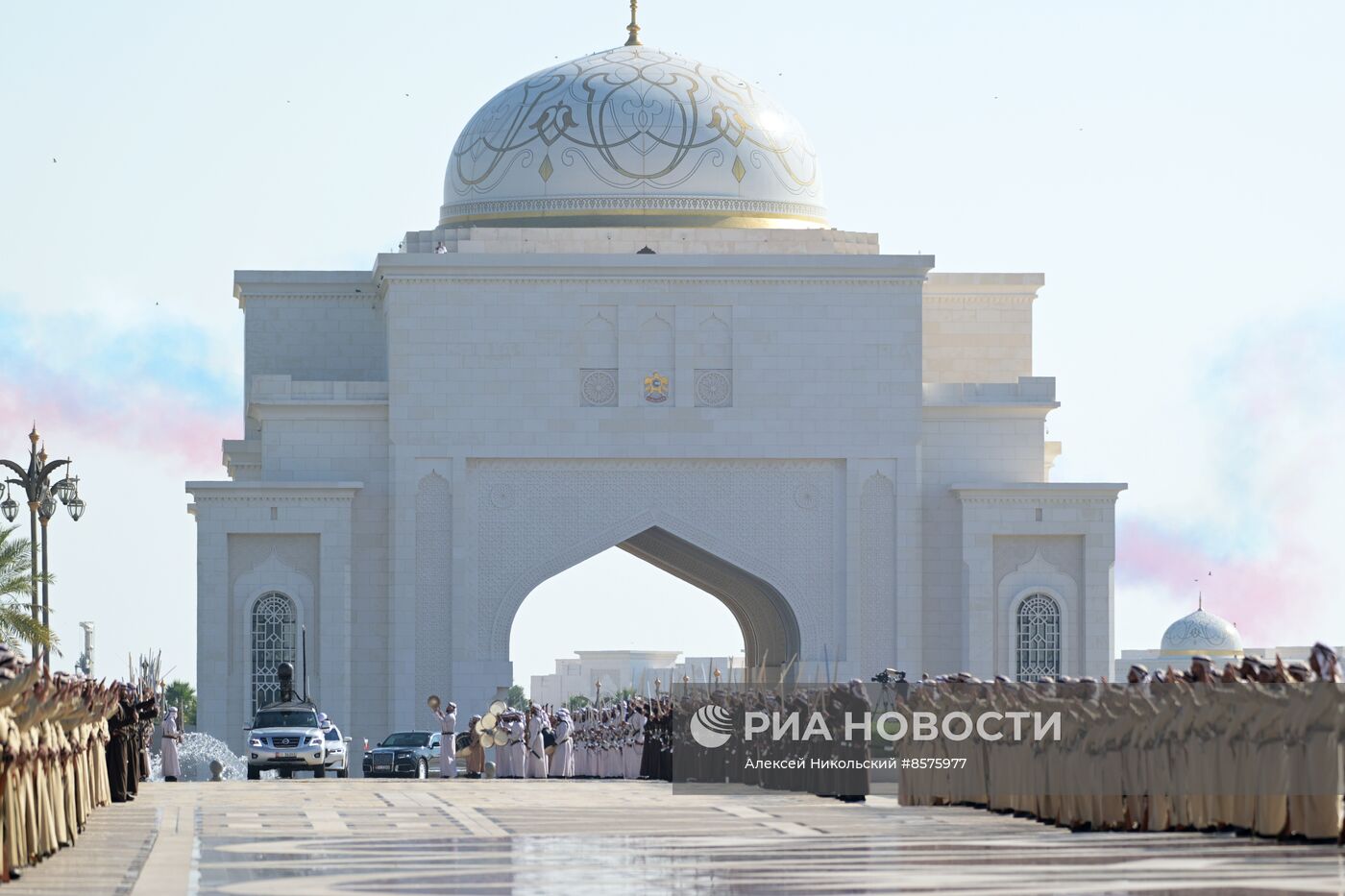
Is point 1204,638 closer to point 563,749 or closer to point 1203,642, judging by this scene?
point 1203,642

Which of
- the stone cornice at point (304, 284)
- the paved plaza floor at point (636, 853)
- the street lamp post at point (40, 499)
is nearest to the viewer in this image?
the paved plaza floor at point (636, 853)

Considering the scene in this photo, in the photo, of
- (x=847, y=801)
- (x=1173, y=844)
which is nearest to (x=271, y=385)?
(x=847, y=801)

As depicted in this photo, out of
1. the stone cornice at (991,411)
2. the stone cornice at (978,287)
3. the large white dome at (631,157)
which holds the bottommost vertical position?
the stone cornice at (991,411)

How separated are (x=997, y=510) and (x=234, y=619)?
1113 cm

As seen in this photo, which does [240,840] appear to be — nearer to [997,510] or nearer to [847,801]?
[847,801]

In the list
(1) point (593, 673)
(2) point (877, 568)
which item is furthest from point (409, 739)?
(1) point (593, 673)

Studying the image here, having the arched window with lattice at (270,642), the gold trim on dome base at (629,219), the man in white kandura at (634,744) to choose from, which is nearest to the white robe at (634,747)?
the man in white kandura at (634,744)

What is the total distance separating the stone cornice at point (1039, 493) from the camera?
3812 cm

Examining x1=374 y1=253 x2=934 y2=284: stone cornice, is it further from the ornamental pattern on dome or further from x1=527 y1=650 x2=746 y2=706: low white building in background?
x1=527 y1=650 x2=746 y2=706: low white building in background

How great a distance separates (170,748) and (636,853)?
58.5 ft

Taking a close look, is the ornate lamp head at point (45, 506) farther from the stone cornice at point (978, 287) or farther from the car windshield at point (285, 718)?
the stone cornice at point (978, 287)

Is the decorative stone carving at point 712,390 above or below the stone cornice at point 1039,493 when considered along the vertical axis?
above

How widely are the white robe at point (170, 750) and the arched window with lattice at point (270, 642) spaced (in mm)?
5067

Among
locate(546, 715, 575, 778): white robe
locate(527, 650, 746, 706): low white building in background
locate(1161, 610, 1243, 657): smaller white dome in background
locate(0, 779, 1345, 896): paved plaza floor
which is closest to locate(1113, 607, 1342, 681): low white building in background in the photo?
locate(1161, 610, 1243, 657): smaller white dome in background
